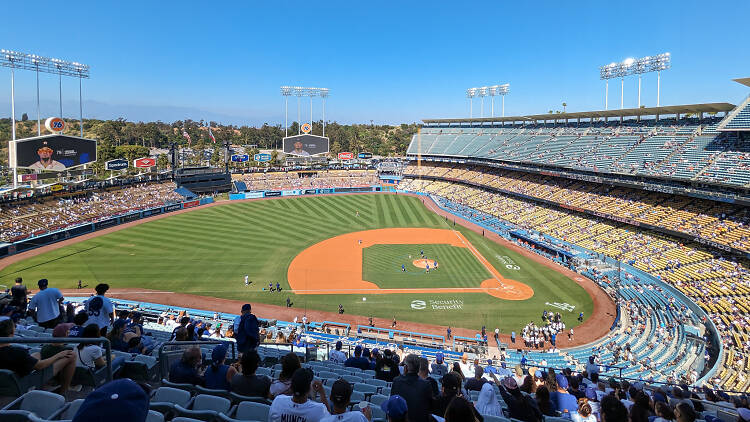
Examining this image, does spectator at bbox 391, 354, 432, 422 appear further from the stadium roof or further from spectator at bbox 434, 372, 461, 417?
the stadium roof

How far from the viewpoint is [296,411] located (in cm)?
419

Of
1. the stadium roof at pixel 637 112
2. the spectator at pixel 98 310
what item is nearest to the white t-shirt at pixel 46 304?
the spectator at pixel 98 310

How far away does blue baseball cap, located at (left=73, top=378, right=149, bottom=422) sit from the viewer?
2727 millimetres

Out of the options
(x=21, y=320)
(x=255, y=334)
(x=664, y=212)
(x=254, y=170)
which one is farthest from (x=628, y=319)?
(x=254, y=170)

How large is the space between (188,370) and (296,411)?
115 inches

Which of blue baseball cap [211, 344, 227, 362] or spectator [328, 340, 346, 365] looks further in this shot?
spectator [328, 340, 346, 365]

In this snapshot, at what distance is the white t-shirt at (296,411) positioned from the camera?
4148mm

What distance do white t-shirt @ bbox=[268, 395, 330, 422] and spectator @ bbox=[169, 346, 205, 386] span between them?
257 cm

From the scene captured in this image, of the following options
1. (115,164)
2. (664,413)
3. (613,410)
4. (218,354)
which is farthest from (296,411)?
(115,164)

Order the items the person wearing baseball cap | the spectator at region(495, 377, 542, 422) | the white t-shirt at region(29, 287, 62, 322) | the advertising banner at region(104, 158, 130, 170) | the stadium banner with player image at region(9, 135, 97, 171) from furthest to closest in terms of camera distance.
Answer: the advertising banner at region(104, 158, 130, 170)
the person wearing baseball cap
the stadium banner with player image at region(9, 135, 97, 171)
the white t-shirt at region(29, 287, 62, 322)
the spectator at region(495, 377, 542, 422)

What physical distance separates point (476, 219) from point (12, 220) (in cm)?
5175

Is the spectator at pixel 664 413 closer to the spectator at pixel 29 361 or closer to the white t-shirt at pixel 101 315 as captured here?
the spectator at pixel 29 361

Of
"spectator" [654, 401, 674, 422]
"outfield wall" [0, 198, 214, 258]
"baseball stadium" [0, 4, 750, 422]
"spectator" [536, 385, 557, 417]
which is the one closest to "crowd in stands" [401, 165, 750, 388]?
"baseball stadium" [0, 4, 750, 422]

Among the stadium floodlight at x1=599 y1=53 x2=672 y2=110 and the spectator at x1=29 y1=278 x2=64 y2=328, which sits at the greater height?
the stadium floodlight at x1=599 y1=53 x2=672 y2=110
